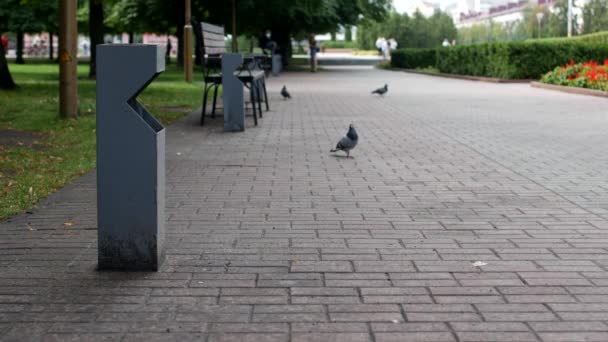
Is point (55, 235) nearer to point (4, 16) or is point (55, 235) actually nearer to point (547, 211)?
point (547, 211)

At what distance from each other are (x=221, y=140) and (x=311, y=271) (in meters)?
6.55

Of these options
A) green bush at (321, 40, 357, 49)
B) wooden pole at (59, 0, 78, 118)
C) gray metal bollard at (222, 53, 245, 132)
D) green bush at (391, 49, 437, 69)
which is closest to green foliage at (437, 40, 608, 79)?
green bush at (391, 49, 437, 69)

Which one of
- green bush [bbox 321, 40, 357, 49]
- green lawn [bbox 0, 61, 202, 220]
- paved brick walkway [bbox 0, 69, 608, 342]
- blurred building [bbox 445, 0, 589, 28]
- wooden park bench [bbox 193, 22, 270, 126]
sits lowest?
paved brick walkway [bbox 0, 69, 608, 342]

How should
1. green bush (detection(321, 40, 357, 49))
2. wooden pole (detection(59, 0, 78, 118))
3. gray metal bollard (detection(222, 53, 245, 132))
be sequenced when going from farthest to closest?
1. green bush (detection(321, 40, 357, 49))
2. wooden pole (detection(59, 0, 78, 118))
3. gray metal bollard (detection(222, 53, 245, 132))

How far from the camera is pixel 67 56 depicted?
13.4 m

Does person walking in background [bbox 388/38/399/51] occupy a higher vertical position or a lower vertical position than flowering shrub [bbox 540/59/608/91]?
higher

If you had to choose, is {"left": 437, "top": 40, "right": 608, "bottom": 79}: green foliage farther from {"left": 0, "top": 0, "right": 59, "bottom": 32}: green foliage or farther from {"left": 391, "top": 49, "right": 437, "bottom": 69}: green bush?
{"left": 0, "top": 0, "right": 59, "bottom": 32}: green foliage

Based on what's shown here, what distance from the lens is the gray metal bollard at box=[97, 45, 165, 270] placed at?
4.55 m

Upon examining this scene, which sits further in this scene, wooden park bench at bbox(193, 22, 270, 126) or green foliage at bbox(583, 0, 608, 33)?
green foliage at bbox(583, 0, 608, 33)

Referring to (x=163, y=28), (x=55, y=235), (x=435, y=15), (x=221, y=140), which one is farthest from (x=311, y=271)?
(x=435, y=15)

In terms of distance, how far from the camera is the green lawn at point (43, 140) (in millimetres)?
7297

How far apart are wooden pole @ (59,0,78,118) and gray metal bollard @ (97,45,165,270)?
9181 millimetres

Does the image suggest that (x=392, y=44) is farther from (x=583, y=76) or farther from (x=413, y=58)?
(x=583, y=76)

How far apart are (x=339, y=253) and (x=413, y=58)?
40957mm
